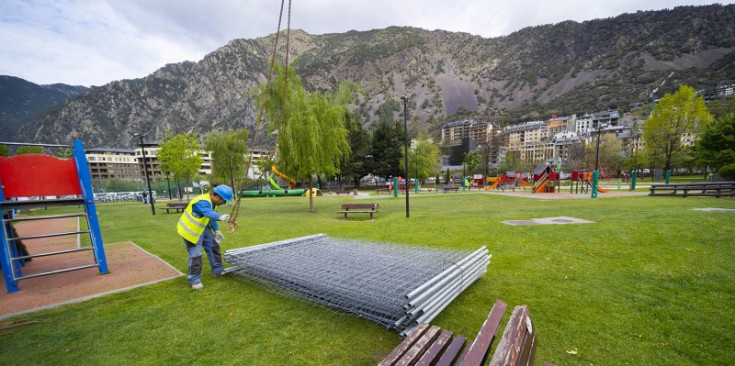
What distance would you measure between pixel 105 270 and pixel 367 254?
535 centimetres

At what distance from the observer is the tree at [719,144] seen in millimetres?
27969

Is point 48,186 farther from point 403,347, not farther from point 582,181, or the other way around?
point 582,181

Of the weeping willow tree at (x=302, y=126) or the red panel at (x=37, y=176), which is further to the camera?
the weeping willow tree at (x=302, y=126)

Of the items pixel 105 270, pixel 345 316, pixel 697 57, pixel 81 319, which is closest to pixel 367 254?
pixel 345 316

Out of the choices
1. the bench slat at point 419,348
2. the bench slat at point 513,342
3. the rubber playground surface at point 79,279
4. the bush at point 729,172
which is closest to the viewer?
the bench slat at point 513,342

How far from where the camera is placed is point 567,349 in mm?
2973

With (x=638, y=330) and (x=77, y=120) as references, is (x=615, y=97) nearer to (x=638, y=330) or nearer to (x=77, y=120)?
(x=638, y=330)

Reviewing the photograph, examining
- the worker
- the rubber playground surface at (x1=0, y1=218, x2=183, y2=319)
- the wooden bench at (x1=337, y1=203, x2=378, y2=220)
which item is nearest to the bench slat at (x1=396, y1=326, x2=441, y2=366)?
the worker

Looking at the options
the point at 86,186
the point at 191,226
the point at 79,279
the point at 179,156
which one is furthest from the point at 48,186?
the point at 179,156

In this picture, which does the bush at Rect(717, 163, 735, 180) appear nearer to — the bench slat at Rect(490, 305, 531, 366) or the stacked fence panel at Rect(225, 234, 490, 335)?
Answer: the stacked fence panel at Rect(225, 234, 490, 335)

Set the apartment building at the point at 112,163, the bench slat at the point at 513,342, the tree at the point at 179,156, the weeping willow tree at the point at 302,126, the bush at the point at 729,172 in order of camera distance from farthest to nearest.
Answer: the apartment building at the point at 112,163
the tree at the point at 179,156
the bush at the point at 729,172
the weeping willow tree at the point at 302,126
the bench slat at the point at 513,342

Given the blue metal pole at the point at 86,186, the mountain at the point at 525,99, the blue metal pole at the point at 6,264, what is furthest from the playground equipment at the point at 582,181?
the mountain at the point at 525,99

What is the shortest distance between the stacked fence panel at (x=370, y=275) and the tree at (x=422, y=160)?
39735mm

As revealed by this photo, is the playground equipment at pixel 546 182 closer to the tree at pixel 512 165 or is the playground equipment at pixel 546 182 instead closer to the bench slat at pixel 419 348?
the bench slat at pixel 419 348
